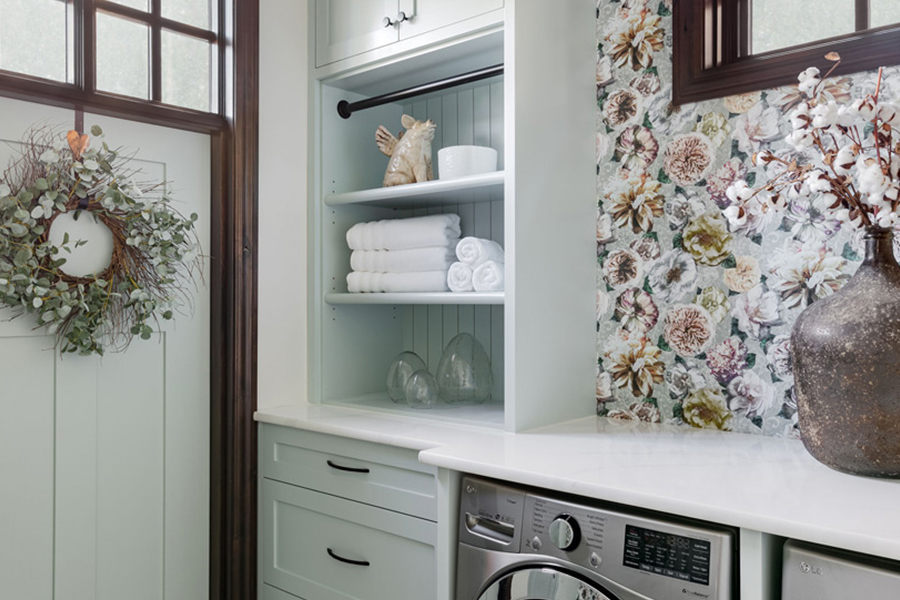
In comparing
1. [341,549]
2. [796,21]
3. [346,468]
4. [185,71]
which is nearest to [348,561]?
[341,549]

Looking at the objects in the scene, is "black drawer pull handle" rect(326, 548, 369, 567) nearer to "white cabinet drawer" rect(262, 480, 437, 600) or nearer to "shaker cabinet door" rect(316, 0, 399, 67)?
"white cabinet drawer" rect(262, 480, 437, 600)

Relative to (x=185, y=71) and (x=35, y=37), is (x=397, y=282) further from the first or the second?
(x=35, y=37)

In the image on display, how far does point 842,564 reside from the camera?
3.57ft

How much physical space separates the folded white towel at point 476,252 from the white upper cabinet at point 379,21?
1.94ft

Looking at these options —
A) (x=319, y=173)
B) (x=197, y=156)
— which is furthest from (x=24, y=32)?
(x=319, y=173)

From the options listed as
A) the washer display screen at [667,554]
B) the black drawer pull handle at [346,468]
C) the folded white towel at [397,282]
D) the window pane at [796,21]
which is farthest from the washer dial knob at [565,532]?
the window pane at [796,21]

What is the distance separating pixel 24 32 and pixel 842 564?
7.17ft

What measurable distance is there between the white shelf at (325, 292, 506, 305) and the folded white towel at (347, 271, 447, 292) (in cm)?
3

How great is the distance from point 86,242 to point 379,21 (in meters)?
1.08

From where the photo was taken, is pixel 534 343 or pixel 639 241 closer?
pixel 534 343

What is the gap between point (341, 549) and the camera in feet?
6.46

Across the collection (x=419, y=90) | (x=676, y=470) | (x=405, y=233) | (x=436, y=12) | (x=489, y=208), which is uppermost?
(x=436, y=12)

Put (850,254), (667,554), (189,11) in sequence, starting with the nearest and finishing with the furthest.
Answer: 1. (667,554)
2. (850,254)
3. (189,11)

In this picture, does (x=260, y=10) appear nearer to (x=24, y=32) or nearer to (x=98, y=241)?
(x=24, y=32)
